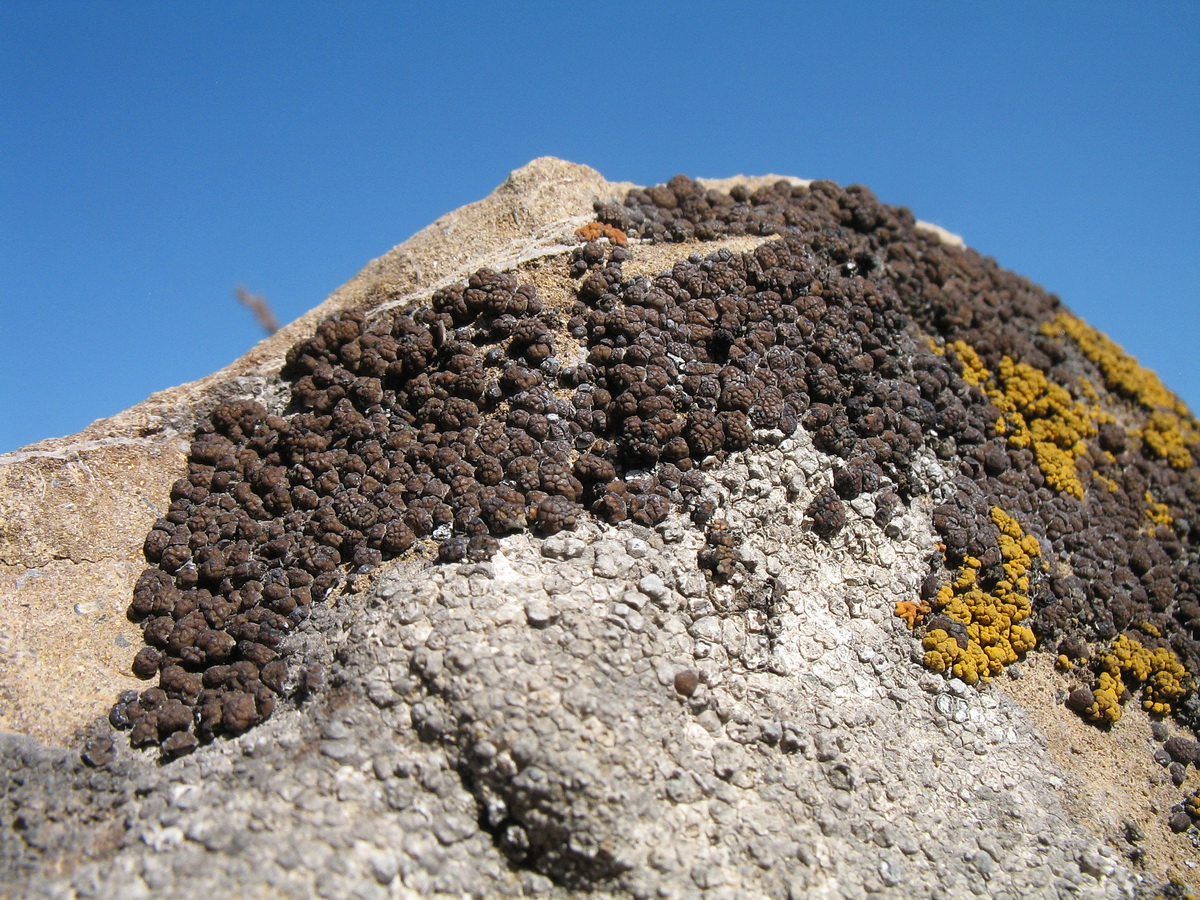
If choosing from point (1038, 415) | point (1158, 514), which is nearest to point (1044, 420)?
point (1038, 415)

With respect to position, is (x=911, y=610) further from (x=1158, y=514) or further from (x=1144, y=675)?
(x=1158, y=514)

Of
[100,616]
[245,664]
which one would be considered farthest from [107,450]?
[245,664]

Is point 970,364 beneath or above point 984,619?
above

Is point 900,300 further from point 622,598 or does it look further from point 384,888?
point 384,888

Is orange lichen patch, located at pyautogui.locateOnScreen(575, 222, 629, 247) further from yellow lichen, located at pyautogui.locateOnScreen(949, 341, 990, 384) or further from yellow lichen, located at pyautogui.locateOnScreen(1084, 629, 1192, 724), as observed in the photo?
yellow lichen, located at pyautogui.locateOnScreen(1084, 629, 1192, 724)

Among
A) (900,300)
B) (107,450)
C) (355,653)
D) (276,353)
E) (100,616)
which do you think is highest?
(900,300)

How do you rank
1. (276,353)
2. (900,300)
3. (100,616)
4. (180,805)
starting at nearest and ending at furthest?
(180,805) → (100,616) → (276,353) → (900,300)
